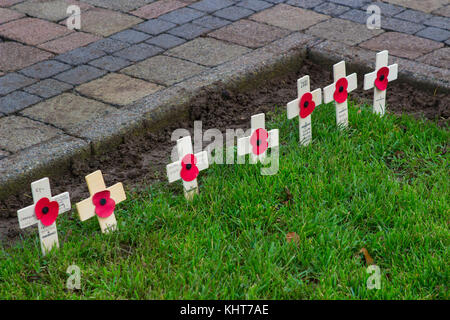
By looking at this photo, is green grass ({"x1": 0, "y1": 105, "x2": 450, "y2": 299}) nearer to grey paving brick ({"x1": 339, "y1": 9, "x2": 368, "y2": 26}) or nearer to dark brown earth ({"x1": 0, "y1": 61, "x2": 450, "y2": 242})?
dark brown earth ({"x1": 0, "y1": 61, "x2": 450, "y2": 242})

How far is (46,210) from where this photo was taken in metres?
3.17

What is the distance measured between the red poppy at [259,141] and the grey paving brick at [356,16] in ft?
8.31

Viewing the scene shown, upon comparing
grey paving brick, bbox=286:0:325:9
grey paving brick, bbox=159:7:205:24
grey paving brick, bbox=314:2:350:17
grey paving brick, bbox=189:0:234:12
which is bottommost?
grey paving brick, bbox=314:2:350:17

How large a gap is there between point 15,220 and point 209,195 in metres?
1.04

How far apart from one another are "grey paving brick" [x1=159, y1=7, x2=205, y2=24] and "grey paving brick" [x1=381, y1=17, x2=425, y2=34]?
1603 mm

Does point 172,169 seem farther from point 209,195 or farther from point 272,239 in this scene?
point 272,239

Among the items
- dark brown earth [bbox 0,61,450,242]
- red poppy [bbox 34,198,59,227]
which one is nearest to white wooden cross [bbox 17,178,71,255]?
red poppy [bbox 34,198,59,227]

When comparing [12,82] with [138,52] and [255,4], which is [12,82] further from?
[255,4]

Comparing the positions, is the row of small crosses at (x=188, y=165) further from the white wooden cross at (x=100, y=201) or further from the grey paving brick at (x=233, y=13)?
the grey paving brick at (x=233, y=13)

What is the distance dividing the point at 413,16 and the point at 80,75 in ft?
9.72

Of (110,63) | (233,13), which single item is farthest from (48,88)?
(233,13)

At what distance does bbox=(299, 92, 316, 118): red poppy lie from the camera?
13.1 feet

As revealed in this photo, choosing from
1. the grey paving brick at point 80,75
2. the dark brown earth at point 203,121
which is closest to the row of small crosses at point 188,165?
the dark brown earth at point 203,121

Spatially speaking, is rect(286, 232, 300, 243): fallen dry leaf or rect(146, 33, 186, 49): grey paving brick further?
rect(146, 33, 186, 49): grey paving brick
